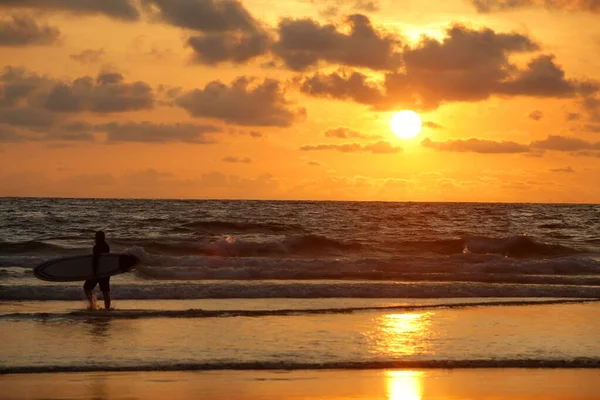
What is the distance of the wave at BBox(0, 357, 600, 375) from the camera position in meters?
13.0

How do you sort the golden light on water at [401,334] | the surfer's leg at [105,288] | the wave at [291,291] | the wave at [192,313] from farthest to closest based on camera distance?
the wave at [291,291] → the surfer's leg at [105,288] → the wave at [192,313] → the golden light on water at [401,334]

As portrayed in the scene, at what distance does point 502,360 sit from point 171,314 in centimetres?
801

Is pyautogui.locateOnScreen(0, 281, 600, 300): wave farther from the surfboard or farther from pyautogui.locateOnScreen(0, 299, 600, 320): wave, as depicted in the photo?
pyautogui.locateOnScreen(0, 299, 600, 320): wave

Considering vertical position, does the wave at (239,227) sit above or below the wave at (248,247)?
Answer: above

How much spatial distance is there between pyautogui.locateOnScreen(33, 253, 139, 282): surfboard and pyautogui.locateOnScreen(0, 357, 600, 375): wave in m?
8.35

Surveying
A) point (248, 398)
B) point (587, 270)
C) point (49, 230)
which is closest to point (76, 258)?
point (248, 398)

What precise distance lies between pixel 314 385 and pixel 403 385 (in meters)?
1.32

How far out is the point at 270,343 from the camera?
50.1ft

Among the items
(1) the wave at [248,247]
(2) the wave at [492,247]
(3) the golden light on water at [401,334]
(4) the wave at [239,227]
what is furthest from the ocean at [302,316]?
(4) the wave at [239,227]

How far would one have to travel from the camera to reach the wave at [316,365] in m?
13.0

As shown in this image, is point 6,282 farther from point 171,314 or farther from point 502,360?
point 502,360

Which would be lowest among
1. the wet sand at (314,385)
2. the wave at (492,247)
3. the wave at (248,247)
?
the wet sand at (314,385)

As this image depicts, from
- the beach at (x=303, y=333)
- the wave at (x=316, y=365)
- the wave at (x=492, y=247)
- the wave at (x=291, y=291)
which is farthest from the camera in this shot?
the wave at (x=492, y=247)

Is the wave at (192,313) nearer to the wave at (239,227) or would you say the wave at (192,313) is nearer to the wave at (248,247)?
the wave at (248,247)
